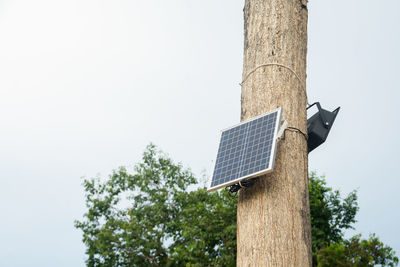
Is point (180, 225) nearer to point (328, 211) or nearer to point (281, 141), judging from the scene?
point (328, 211)

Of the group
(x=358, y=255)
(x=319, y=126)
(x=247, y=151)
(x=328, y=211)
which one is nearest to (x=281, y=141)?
(x=247, y=151)

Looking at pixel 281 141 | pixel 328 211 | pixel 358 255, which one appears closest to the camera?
pixel 281 141

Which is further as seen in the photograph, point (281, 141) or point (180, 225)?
point (180, 225)

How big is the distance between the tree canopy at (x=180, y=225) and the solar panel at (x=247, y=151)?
424 inches

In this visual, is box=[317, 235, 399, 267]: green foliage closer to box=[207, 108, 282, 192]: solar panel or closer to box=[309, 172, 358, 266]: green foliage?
box=[309, 172, 358, 266]: green foliage

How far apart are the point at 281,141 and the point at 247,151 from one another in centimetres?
24

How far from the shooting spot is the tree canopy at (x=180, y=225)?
14.4 m

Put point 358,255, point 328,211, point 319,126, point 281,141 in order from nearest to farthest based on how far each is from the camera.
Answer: point 281,141, point 319,126, point 358,255, point 328,211

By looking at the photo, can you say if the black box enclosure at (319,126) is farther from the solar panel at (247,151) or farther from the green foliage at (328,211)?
the green foliage at (328,211)

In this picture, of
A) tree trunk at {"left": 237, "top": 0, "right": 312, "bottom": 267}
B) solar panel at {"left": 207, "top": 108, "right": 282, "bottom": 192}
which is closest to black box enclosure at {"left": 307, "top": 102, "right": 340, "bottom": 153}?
tree trunk at {"left": 237, "top": 0, "right": 312, "bottom": 267}

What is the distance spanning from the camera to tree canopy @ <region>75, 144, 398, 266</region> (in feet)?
47.4

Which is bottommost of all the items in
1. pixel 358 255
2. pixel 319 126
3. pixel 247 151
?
pixel 247 151

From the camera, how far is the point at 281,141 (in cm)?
306

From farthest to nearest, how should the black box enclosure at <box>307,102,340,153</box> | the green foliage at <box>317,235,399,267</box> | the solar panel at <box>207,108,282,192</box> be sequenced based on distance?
the green foliage at <box>317,235,399,267</box> → the black box enclosure at <box>307,102,340,153</box> → the solar panel at <box>207,108,282,192</box>
